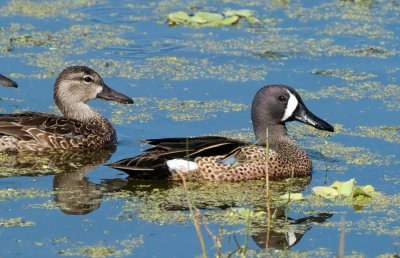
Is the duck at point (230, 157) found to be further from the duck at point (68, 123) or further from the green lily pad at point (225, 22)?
the green lily pad at point (225, 22)

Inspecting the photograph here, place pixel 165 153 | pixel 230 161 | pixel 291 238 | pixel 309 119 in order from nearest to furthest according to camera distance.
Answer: pixel 291 238
pixel 165 153
pixel 230 161
pixel 309 119

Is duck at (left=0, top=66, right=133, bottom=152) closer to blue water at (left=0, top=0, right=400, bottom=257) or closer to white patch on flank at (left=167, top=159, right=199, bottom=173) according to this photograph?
blue water at (left=0, top=0, right=400, bottom=257)

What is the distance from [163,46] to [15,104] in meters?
2.60

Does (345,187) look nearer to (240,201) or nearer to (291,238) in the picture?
(240,201)

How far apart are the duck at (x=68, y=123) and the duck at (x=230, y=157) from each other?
1.41 meters

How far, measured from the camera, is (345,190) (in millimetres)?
9570

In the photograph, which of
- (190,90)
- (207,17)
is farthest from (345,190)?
(207,17)

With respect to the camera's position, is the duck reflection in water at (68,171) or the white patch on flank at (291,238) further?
the duck reflection in water at (68,171)

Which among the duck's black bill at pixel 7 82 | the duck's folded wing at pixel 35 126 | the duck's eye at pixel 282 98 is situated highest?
the duck's eye at pixel 282 98

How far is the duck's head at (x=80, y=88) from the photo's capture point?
480 inches

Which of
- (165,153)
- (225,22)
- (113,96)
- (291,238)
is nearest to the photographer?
(291,238)

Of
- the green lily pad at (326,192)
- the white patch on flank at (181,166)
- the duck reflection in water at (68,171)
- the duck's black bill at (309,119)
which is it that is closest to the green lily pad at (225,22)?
the duck reflection in water at (68,171)

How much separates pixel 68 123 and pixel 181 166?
6.58ft

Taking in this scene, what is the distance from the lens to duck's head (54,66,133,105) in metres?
12.2
